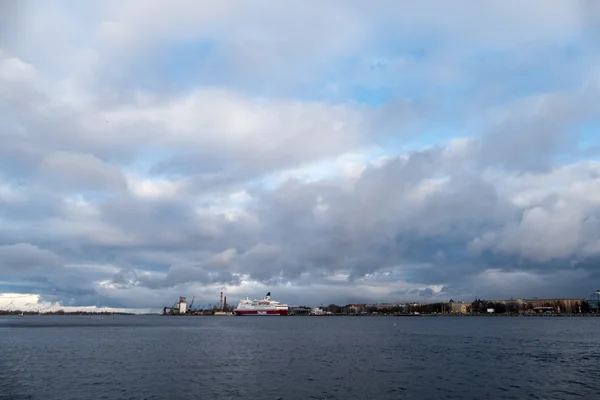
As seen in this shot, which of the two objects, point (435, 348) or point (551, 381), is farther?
point (435, 348)

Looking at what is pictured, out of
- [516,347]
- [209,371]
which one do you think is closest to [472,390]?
[209,371]

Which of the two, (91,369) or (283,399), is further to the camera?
(91,369)

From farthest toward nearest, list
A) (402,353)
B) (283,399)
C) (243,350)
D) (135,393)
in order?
(243,350)
(402,353)
(135,393)
(283,399)

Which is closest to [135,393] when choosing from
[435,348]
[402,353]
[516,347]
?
[402,353]

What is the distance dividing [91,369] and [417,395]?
117 ft

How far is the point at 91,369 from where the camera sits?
52.1 meters

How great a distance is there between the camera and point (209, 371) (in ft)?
166

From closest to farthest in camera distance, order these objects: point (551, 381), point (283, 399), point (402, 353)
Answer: point (283, 399), point (551, 381), point (402, 353)

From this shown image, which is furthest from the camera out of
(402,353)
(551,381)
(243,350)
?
(243,350)

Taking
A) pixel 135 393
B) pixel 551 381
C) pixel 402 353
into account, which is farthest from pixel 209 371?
pixel 551 381

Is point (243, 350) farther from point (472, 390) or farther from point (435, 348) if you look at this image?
point (472, 390)

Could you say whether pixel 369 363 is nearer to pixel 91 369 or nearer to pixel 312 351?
pixel 312 351

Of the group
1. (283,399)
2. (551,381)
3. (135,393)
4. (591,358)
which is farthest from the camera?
(591,358)

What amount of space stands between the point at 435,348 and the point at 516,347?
524 inches
